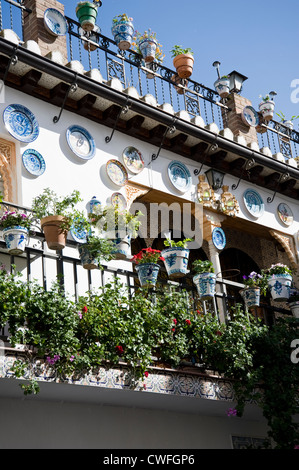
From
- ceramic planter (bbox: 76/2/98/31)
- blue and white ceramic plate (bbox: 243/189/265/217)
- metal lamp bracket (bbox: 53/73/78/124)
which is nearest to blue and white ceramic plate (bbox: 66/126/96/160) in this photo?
metal lamp bracket (bbox: 53/73/78/124)

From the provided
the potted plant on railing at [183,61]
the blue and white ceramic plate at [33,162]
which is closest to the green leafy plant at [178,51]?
the potted plant on railing at [183,61]

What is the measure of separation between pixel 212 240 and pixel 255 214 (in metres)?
1.27

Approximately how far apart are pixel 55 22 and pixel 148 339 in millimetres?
4947

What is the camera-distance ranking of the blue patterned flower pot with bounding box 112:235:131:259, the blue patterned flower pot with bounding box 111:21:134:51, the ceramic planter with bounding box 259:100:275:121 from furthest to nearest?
the ceramic planter with bounding box 259:100:275:121 < the blue patterned flower pot with bounding box 111:21:134:51 < the blue patterned flower pot with bounding box 112:235:131:259

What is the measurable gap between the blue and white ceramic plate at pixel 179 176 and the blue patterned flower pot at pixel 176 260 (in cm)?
253

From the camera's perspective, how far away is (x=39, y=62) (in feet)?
30.8

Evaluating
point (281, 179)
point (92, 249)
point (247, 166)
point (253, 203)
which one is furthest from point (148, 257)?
point (281, 179)

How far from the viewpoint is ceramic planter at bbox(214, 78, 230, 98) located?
12.8 meters

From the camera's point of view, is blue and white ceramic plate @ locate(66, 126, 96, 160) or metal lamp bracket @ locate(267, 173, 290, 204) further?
metal lamp bracket @ locate(267, 173, 290, 204)

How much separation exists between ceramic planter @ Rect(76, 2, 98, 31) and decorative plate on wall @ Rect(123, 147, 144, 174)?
184 cm

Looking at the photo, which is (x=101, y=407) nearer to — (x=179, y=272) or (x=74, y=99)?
(x=179, y=272)

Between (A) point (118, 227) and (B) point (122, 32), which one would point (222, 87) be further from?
(A) point (118, 227)

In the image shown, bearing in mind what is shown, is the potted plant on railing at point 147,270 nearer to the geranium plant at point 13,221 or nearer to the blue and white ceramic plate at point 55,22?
the geranium plant at point 13,221

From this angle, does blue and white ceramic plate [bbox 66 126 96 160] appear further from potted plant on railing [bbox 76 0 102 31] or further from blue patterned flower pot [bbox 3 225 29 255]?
blue patterned flower pot [bbox 3 225 29 255]
